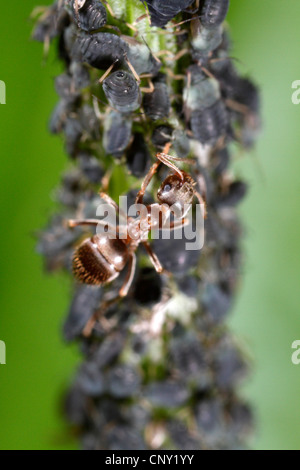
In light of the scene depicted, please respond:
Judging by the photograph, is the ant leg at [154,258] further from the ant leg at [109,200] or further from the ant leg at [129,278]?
the ant leg at [109,200]

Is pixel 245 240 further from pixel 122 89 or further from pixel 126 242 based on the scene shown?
pixel 122 89

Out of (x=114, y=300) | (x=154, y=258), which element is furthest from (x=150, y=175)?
(x=114, y=300)

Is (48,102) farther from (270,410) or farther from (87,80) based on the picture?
(270,410)

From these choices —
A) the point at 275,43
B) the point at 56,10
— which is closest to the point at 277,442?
the point at 275,43

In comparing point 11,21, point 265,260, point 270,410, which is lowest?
point 270,410

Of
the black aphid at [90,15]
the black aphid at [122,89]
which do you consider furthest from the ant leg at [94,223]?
the black aphid at [90,15]
